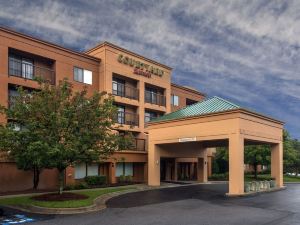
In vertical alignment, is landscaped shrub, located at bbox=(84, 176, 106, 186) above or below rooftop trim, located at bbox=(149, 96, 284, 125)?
below

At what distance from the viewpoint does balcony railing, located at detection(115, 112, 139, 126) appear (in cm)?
4075

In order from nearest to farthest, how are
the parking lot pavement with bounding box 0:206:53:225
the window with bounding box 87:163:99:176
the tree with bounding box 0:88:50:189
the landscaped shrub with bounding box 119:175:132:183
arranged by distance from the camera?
1. the parking lot pavement with bounding box 0:206:53:225
2. the tree with bounding box 0:88:50:189
3. the window with bounding box 87:163:99:176
4. the landscaped shrub with bounding box 119:175:132:183

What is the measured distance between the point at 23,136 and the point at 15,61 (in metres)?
12.9

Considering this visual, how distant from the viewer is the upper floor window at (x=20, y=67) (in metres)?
31.5

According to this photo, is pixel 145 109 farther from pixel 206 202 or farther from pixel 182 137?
pixel 206 202

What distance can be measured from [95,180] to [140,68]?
49.9 ft

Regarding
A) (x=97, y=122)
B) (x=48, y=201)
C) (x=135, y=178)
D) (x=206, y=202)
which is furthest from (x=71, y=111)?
(x=135, y=178)

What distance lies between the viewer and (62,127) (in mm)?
21781

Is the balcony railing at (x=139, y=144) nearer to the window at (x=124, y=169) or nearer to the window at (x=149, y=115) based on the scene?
the window at (x=124, y=169)

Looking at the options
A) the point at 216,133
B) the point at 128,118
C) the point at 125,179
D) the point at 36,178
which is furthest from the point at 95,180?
the point at 216,133

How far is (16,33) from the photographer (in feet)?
101

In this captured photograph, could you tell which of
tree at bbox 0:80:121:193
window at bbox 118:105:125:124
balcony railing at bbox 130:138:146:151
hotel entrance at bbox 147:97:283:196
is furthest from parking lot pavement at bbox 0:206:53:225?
balcony railing at bbox 130:138:146:151

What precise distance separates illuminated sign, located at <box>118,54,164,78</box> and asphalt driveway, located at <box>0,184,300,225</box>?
1881 cm

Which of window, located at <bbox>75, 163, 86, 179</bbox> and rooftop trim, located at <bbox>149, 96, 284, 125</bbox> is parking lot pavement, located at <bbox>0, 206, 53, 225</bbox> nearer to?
window, located at <bbox>75, 163, 86, 179</bbox>
